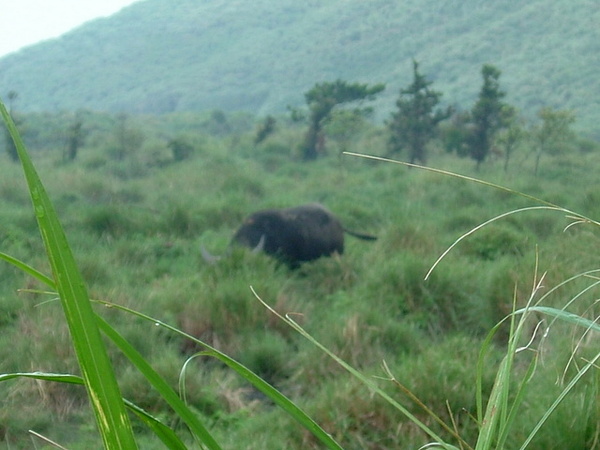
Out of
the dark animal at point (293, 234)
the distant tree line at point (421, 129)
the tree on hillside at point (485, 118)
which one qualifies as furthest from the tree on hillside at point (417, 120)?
the dark animal at point (293, 234)

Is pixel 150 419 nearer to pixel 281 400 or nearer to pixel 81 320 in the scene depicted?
pixel 281 400

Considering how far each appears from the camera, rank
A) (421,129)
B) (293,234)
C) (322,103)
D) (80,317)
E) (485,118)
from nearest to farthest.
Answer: (80,317) < (293,234) < (485,118) < (421,129) < (322,103)

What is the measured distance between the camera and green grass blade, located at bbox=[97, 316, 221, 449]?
0.87 meters

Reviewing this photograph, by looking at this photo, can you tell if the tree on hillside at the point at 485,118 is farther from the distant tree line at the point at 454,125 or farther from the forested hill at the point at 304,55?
the forested hill at the point at 304,55

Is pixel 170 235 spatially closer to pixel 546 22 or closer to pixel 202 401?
pixel 202 401

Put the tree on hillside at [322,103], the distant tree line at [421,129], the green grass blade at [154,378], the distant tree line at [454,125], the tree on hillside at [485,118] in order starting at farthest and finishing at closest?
the tree on hillside at [322,103], the tree on hillside at [485,118], the distant tree line at [421,129], the distant tree line at [454,125], the green grass blade at [154,378]

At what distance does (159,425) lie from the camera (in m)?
0.97

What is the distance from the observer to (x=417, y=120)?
17.8 m

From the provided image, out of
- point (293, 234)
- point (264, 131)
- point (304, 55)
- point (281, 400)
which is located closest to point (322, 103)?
point (264, 131)

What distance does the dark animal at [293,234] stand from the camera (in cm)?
776

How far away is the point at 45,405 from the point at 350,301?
2.46m

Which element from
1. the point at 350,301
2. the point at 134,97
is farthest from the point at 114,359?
the point at 134,97

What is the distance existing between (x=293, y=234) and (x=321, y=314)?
208 centimetres

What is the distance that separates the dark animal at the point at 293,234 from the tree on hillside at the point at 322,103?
443 inches
